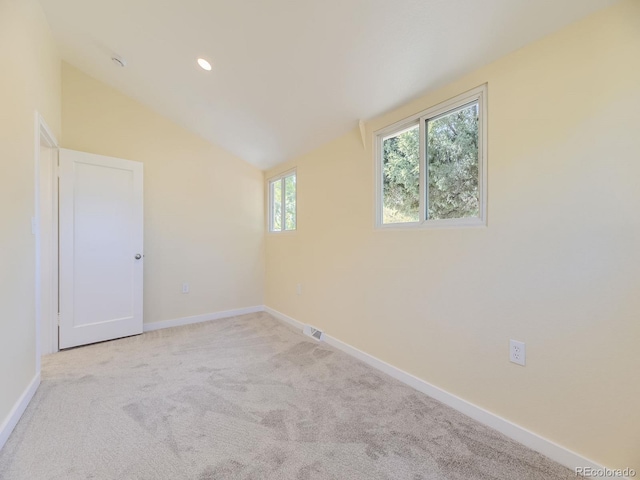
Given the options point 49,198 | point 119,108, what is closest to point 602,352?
point 49,198

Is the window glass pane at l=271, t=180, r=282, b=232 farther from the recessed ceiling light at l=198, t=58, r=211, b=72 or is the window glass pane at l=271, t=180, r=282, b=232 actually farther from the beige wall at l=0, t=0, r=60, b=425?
the beige wall at l=0, t=0, r=60, b=425

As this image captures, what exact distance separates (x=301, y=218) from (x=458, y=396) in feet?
7.65

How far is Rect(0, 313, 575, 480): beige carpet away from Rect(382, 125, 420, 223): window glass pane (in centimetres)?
132

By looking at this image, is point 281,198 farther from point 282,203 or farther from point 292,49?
point 292,49

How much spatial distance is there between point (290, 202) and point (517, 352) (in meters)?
2.89

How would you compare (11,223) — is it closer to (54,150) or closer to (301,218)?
(54,150)

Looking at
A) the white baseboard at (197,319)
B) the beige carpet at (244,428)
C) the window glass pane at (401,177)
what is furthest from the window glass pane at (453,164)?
the white baseboard at (197,319)

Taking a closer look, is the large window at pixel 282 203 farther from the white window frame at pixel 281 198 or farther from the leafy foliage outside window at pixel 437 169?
the leafy foliage outside window at pixel 437 169

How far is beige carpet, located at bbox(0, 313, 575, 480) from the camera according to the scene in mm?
1298

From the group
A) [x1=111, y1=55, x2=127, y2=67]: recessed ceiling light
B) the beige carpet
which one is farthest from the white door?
[x1=111, y1=55, x2=127, y2=67]: recessed ceiling light

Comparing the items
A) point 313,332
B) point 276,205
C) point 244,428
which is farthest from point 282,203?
point 244,428

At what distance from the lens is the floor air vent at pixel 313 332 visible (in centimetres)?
294

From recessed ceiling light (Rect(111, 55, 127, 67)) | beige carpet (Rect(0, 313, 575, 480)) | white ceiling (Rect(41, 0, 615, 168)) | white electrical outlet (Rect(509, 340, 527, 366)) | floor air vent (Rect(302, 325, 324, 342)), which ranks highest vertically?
recessed ceiling light (Rect(111, 55, 127, 67))

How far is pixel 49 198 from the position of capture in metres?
2.62
